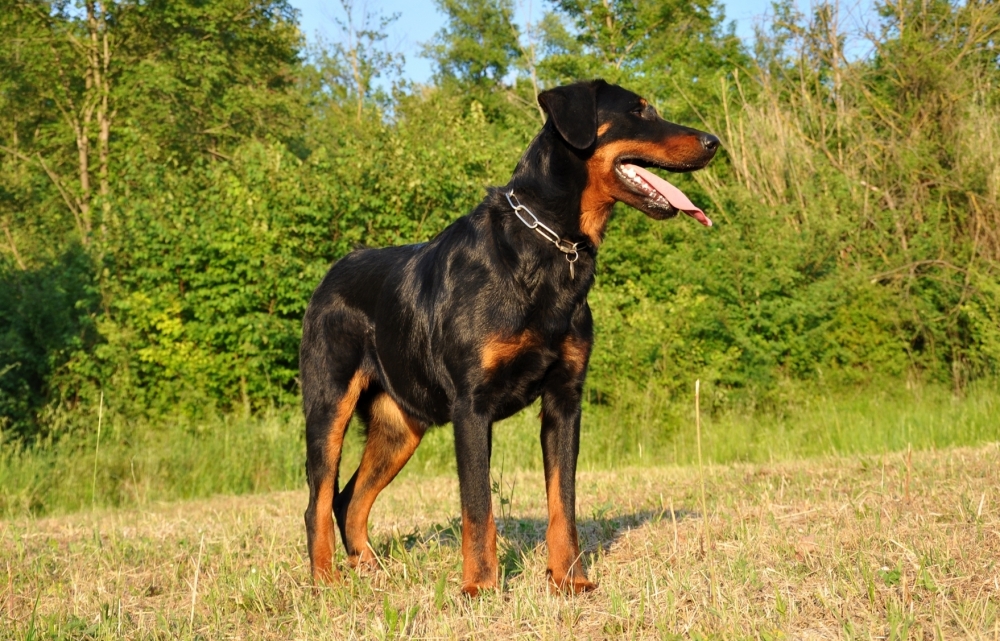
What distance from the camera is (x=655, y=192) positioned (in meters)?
4.68

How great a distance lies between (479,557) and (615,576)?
0.69m

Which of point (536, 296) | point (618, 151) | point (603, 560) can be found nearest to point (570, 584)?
point (603, 560)

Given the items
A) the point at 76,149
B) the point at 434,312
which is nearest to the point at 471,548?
the point at 434,312

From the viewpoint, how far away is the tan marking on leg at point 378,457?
5.71m

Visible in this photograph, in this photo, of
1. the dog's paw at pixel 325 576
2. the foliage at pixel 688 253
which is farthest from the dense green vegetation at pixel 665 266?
the dog's paw at pixel 325 576

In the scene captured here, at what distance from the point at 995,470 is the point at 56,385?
44.5 feet

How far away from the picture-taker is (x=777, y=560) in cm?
456

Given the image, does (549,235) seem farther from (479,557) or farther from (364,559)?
(364,559)

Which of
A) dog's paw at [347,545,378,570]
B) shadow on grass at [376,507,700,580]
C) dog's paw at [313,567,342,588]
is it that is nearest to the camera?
dog's paw at [313,567,342,588]

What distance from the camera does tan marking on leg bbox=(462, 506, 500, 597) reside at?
4.42 meters

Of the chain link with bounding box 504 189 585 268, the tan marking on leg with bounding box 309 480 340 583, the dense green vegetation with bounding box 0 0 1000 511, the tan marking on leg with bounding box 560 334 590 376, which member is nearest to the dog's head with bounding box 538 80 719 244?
the chain link with bounding box 504 189 585 268

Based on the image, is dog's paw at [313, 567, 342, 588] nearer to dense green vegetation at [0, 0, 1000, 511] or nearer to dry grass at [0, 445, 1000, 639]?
dry grass at [0, 445, 1000, 639]

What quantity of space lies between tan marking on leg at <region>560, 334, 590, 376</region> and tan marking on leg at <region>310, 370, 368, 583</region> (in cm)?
150

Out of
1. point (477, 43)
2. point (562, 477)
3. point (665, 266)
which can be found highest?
point (477, 43)
